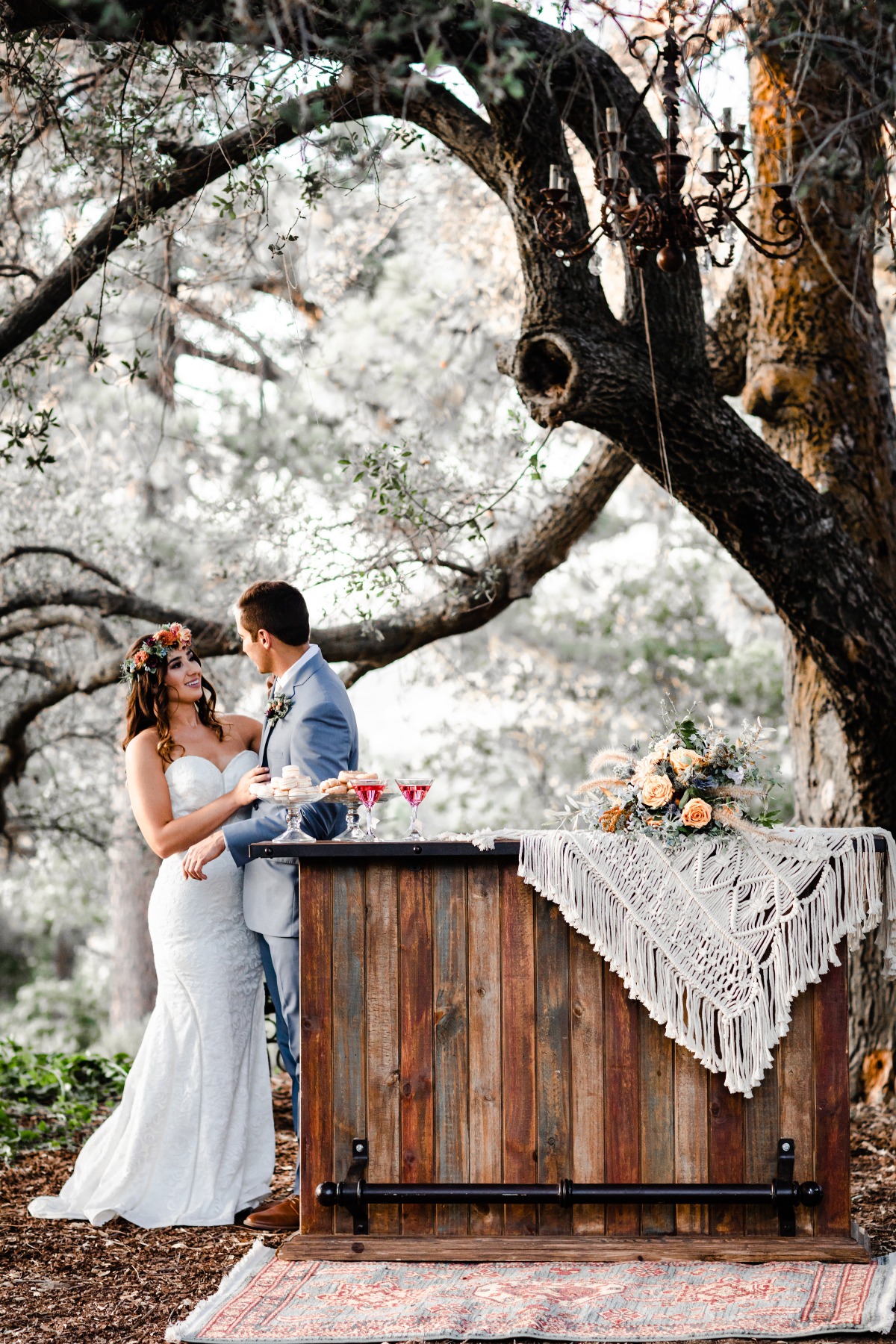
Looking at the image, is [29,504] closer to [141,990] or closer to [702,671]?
[141,990]

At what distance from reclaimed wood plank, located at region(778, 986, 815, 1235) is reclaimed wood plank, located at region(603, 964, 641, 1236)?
1.30ft

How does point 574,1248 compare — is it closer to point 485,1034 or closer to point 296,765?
point 485,1034

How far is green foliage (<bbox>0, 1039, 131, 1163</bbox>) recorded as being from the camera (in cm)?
546

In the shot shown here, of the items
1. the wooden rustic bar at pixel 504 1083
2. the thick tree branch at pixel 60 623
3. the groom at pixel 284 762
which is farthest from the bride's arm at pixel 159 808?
the thick tree branch at pixel 60 623

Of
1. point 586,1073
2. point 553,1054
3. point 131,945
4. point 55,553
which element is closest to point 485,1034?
point 553,1054

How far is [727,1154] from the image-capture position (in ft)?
11.3

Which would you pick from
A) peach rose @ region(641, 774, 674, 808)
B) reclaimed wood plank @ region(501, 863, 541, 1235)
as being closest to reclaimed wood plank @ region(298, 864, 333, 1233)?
reclaimed wood plank @ region(501, 863, 541, 1235)

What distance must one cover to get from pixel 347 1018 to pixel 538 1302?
0.90 metres

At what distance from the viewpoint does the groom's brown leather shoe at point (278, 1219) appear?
3.90m

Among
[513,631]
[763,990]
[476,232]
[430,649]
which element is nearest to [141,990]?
[430,649]

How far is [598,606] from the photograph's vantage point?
13.7 metres

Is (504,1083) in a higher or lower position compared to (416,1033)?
lower

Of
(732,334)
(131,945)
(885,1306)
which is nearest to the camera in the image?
(885,1306)

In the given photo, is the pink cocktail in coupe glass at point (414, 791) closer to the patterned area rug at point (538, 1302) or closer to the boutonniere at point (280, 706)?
the boutonniere at point (280, 706)
